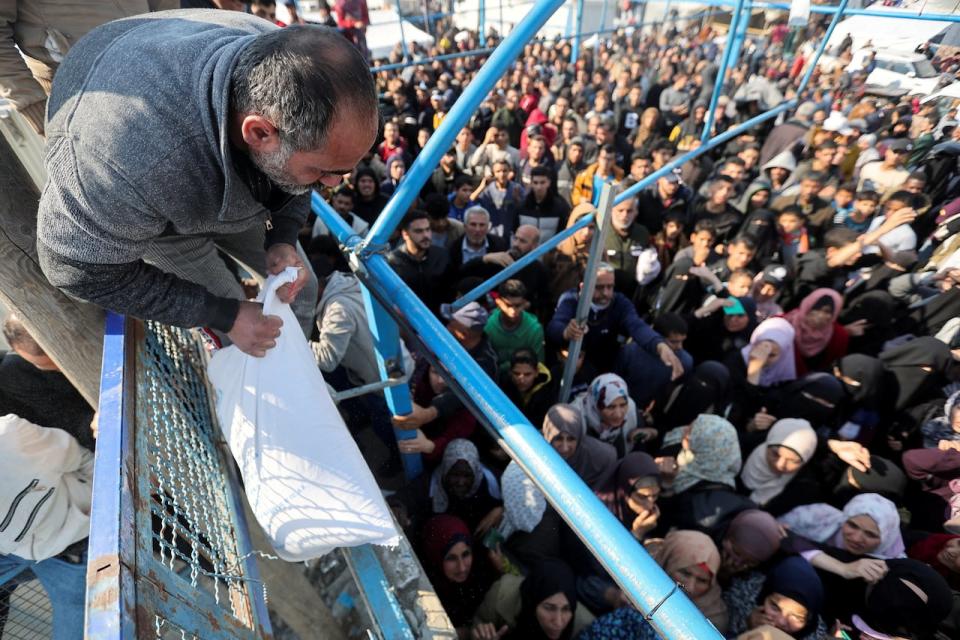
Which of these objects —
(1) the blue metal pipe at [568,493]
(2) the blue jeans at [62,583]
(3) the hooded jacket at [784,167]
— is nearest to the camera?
(1) the blue metal pipe at [568,493]

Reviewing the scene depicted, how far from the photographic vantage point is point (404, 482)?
2.74 meters

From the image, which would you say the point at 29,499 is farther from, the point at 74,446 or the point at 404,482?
the point at 404,482

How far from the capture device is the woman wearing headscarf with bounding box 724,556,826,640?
225 cm

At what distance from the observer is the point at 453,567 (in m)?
2.37

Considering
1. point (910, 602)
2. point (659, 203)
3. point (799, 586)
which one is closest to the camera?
point (910, 602)

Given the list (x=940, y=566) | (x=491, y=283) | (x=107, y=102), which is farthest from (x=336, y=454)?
(x=940, y=566)

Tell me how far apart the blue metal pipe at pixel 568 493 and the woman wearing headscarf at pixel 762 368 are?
10.0ft

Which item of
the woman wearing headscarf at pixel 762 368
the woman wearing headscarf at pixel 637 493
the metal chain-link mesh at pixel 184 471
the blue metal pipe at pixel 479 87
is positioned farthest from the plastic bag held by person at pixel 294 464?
the woman wearing headscarf at pixel 762 368

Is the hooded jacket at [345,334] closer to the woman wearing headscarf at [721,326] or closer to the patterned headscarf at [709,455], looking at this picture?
the patterned headscarf at [709,455]

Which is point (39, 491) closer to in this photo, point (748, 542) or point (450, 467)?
point (450, 467)

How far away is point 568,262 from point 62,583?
3641 millimetres

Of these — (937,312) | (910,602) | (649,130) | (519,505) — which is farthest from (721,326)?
(649,130)

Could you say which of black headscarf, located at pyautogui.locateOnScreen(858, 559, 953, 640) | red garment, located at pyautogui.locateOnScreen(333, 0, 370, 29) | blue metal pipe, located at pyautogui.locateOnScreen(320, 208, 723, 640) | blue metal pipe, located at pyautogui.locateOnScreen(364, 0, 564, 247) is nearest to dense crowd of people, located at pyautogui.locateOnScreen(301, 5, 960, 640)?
black headscarf, located at pyautogui.locateOnScreen(858, 559, 953, 640)

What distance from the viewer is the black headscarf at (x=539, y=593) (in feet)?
7.41
